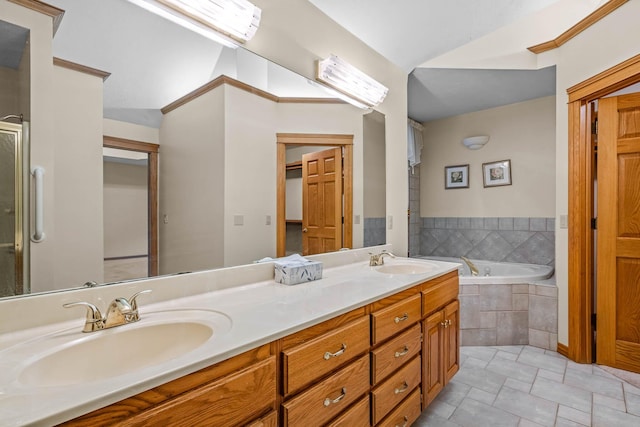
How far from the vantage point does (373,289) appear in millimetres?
1359

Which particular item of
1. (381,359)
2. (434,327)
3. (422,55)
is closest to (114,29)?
(381,359)

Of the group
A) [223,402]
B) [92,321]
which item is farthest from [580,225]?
[92,321]

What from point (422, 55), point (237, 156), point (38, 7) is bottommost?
point (237, 156)

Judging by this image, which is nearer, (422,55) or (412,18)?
(412,18)

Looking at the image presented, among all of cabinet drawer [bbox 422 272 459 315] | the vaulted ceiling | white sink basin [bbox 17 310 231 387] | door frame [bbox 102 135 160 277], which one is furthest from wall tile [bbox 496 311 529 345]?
door frame [bbox 102 135 160 277]

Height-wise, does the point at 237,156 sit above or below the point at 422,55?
below

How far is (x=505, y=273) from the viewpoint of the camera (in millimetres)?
3395

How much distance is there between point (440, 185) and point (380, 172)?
79.0 inches

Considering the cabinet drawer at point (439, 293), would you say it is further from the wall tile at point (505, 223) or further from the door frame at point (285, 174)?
the wall tile at point (505, 223)

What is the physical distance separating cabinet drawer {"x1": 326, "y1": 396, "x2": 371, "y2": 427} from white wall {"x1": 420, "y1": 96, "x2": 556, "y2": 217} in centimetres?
311

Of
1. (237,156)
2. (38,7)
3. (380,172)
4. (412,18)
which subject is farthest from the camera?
(380,172)

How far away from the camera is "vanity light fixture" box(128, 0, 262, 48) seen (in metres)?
1.21

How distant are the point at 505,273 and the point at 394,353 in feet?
8.64

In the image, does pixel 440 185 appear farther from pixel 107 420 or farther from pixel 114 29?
pixel 107 420
